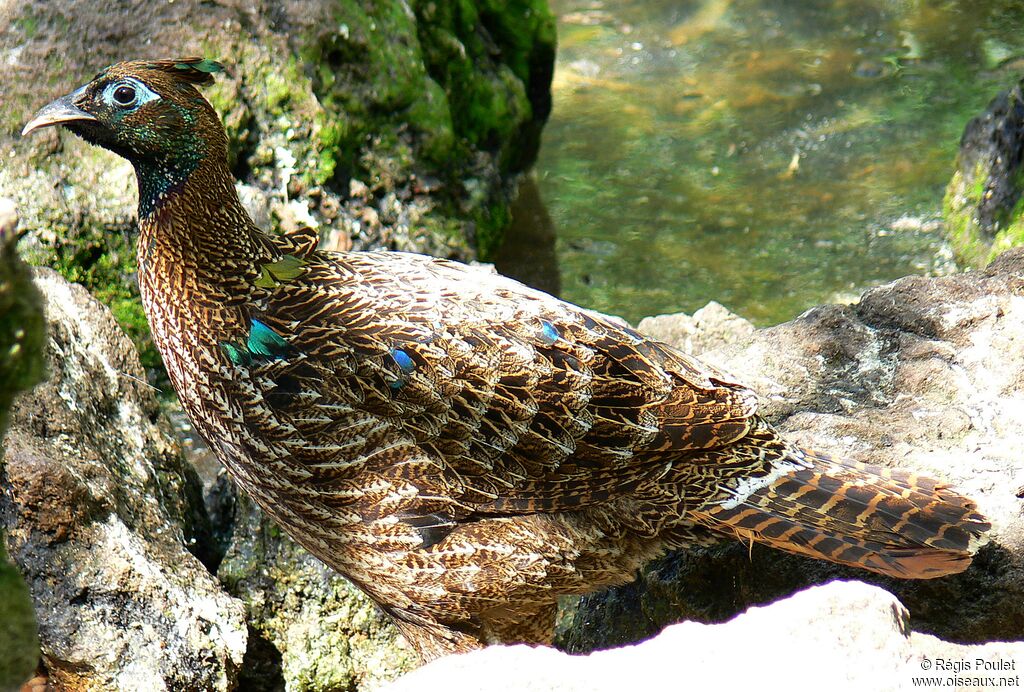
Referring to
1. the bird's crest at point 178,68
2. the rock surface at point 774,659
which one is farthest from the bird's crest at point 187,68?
the rock surface at point 774,659

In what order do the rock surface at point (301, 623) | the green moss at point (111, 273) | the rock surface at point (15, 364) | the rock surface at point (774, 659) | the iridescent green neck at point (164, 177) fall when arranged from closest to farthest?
the rock surface at point (15, 364)
the rock surface at point (774, 659)
the iridescent green neck at point (164, 177)
the rock surface at point (301, 623)
the green moss at point (111, 273)

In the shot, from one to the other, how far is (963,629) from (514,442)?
5.50 ft

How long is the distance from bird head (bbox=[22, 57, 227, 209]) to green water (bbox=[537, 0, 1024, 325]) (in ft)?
11.9

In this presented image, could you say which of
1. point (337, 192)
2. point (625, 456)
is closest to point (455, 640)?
point (625, 456)

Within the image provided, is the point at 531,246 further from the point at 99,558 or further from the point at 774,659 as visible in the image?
the point at 774,659

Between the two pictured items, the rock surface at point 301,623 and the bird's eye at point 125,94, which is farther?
the rock surface at point 301,623

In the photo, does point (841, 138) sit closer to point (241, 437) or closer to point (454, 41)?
point (454, 41)

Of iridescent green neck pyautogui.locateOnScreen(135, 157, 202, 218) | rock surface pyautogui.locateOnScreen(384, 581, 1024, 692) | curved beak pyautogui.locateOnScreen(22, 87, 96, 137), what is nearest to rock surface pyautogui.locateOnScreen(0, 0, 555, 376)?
curved beak pyautogui.locateOnScreen(22, 87, 96, 137)

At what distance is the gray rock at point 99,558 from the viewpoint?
3.41 meters

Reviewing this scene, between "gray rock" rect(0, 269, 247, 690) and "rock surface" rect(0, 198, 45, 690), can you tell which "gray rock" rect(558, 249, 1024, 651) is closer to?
"gray rock" rect(0, 269, 247, 690)

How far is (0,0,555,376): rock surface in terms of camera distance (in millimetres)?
5176

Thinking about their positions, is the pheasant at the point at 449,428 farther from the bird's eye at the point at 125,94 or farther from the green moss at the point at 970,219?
the green moss at the point at 970,219

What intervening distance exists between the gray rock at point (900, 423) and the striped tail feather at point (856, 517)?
0.24m

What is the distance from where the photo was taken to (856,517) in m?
3.32
